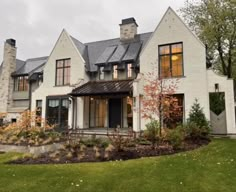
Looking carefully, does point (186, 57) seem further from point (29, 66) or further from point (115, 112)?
point (29, 66)

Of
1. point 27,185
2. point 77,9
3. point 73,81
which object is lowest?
point 27,185

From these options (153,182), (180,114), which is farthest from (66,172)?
(180,114)

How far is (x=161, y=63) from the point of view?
16109 mm

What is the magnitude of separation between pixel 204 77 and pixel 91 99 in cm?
952

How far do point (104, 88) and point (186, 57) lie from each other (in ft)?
21.2

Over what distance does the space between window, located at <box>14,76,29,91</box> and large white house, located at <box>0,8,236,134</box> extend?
0.38 ft

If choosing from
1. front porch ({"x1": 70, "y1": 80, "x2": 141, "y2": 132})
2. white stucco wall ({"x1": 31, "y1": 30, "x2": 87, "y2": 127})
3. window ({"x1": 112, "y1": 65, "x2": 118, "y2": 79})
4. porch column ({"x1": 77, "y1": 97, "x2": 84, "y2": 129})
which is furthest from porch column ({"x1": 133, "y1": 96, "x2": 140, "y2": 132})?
white stucco wall ({"x1": 31, "y1": 30, "x2": 87, "y2": 127})

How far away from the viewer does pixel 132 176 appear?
21.1ft

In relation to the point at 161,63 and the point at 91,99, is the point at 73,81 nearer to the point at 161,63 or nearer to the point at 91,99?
the point at 91,99

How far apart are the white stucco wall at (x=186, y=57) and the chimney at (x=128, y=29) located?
556 centimetres

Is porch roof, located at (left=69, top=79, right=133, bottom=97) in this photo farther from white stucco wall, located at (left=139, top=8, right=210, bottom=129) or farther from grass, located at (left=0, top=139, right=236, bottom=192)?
grass, located at (left=0, top=139, right=236, bottom=192)

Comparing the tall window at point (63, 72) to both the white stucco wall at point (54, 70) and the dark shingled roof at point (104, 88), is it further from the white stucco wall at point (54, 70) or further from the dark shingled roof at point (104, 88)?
the dark shingled roof at point (104, 88)

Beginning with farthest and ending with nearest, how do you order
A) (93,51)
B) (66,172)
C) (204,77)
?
(93,51)
(204,77)
(66,172)

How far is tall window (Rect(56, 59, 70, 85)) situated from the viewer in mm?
20080
